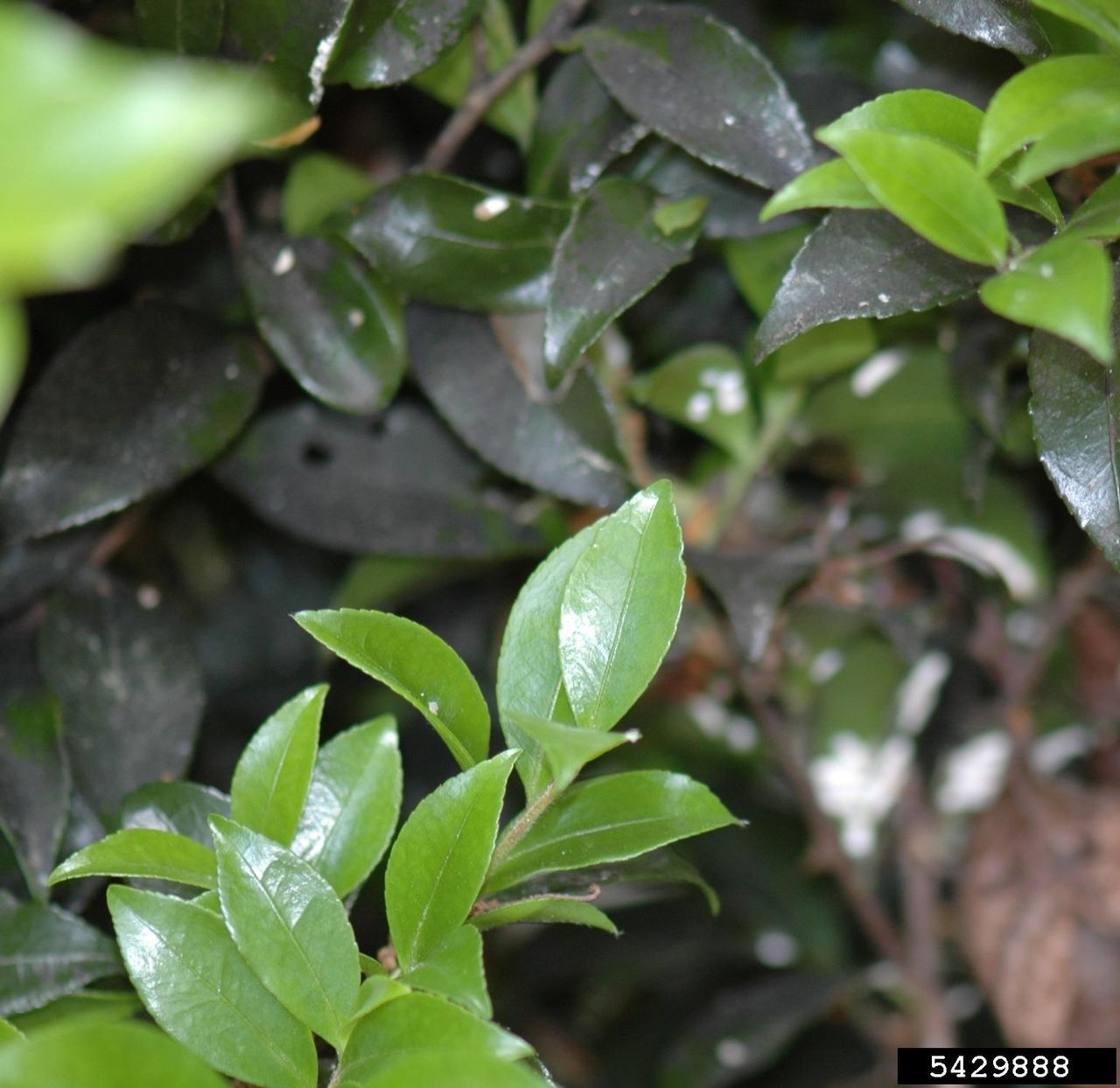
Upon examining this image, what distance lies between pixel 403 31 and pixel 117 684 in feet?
1.27

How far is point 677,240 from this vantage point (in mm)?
598

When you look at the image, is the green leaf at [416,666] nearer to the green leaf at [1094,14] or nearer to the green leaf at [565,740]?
the green leaf at [565,740]

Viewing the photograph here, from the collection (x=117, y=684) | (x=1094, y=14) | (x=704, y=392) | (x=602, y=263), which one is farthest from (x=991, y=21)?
(x=117, y=684)

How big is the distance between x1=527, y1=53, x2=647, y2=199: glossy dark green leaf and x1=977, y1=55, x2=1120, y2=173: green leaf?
260mm

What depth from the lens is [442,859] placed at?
0.42 meters

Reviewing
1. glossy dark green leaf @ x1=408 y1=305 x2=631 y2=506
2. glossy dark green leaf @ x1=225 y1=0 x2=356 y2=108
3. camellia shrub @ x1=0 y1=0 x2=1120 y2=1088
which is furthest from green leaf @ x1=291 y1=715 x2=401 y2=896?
glossy dark green leaf @ x1=225 y1=0 x2=356 y2=108

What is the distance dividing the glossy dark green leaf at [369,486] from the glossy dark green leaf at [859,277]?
11.6 inches

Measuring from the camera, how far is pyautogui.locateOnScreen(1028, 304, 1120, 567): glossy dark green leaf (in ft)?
1.56

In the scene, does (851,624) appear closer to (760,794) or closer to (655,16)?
(760,794)

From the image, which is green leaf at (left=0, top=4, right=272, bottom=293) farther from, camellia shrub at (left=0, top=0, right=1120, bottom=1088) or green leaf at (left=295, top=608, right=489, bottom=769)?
green leaf at (left=295, top=608, right=489, bottom=769)

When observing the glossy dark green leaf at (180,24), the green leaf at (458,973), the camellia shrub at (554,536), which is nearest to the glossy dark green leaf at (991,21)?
the camellia shrub at (554,536)

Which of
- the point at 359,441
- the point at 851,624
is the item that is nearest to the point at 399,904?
the point at 359,441

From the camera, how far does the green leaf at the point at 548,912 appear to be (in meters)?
0.42

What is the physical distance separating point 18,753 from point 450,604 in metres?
0.34
